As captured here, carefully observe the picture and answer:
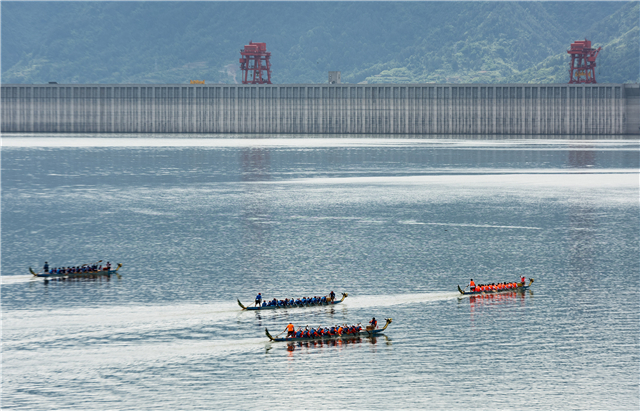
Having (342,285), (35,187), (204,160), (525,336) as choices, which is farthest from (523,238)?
(204,160)

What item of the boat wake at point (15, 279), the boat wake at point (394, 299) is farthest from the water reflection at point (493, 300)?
the boat wake at point (15, 279)

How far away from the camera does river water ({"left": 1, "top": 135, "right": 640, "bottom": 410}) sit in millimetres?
39125

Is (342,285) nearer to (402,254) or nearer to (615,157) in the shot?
(402,254)

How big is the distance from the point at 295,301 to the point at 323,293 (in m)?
3.47

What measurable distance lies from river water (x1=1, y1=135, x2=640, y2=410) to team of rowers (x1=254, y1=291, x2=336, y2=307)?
2.75 feet

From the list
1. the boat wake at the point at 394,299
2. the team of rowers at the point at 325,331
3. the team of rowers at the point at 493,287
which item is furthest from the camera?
the team of rowers at the point at 493,287

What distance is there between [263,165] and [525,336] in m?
121

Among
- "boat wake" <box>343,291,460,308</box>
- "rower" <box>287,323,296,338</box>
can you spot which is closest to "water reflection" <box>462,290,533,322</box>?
"boat wake" <box>343,291,460,308</box>

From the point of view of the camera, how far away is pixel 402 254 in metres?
70.8

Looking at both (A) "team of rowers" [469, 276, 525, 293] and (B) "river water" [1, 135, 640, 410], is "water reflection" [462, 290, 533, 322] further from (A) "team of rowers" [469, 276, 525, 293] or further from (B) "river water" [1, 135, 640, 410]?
(A) "team of rowers" [469, 276, 525, 293]

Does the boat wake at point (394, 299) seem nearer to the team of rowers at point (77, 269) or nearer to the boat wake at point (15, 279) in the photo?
the team of rowers at point (77, 269)

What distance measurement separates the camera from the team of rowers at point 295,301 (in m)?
52.9

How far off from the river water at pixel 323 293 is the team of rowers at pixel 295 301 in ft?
2.75

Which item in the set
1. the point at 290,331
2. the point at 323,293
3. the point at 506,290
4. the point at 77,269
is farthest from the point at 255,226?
the point at 290,331
